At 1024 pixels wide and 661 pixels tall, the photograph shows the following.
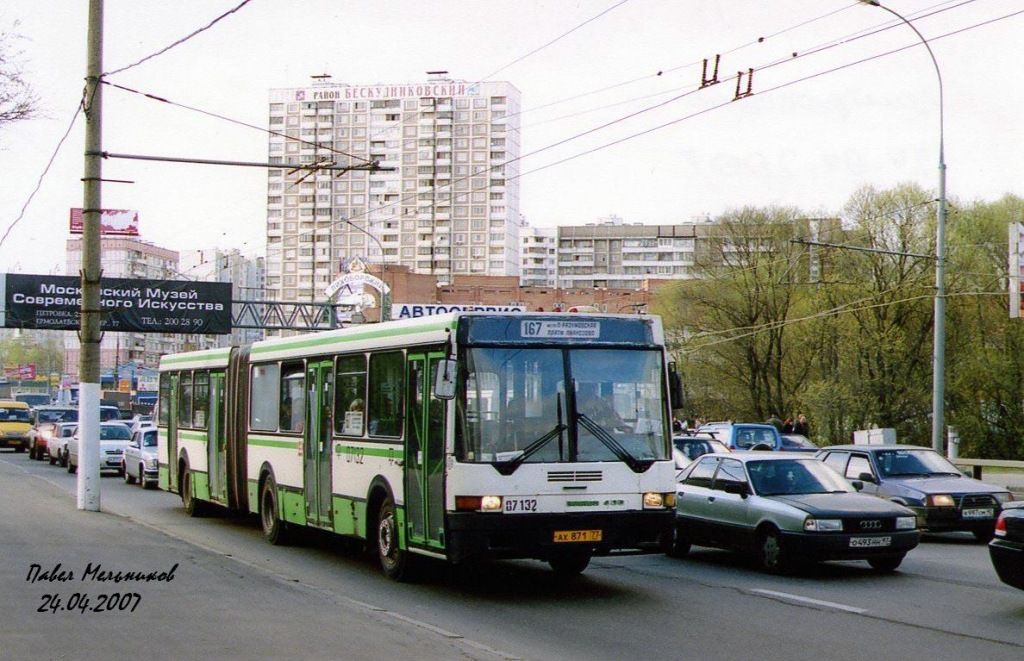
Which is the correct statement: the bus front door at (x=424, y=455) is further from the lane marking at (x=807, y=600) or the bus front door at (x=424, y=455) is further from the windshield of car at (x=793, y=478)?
the windshield of car at (x=793, y=478)

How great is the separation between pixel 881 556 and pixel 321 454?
21.3ft

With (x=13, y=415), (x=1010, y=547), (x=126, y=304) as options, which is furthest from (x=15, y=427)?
(x=1010, y=547)

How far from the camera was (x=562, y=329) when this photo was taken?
12.8m

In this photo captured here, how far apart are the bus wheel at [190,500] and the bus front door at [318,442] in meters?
6.50

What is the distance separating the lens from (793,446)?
110 feet

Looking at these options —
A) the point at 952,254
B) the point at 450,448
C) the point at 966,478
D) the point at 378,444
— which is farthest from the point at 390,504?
the point at 952,254

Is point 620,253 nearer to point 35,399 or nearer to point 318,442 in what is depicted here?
point 35,399

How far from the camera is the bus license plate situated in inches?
484

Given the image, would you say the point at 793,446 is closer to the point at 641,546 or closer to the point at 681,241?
the point at 641,546

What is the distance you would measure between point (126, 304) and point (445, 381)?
4384cm

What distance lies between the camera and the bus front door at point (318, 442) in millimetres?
15703

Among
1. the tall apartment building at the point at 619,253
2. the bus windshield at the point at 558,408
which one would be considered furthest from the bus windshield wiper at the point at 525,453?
the tall apartment building at the point at 619,253

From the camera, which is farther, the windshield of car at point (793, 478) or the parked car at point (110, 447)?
the parked car at point (110, 447)

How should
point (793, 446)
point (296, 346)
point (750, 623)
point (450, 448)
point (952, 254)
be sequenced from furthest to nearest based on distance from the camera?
point (952, 254) → point (793, 446) → point (296, 346) → point (450, 448) → point (750, 623)
